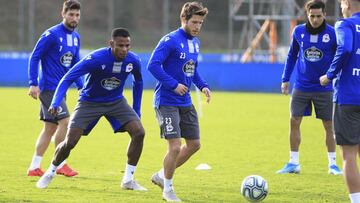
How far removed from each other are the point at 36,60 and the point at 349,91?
16.4 ft

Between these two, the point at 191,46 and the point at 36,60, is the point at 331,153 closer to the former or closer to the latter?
the point at 191,46

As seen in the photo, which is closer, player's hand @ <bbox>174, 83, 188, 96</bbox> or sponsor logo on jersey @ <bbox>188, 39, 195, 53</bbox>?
player's hand @ <bbox>174, 83, 188, 96</bbox>

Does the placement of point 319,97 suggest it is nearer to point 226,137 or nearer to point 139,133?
point 139,133

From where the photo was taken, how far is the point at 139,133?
1009 cm

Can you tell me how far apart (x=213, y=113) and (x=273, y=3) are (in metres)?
12.2

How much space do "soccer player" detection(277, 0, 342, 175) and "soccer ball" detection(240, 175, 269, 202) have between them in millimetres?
3015

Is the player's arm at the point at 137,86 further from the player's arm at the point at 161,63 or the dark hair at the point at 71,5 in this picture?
the dark hair at the point at 71,5

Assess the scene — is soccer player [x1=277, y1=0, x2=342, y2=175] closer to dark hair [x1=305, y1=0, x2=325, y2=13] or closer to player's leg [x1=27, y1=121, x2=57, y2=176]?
dark hair [x1=305, y1=0, x2=325, y2=13]

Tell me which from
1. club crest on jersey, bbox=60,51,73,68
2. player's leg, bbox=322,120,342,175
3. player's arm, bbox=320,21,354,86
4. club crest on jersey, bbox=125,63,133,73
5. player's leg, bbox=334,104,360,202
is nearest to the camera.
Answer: player's arm, bbox=320,21,354,86

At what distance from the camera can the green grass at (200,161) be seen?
9.80 metres

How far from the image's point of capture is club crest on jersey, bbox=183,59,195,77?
31.9 feet

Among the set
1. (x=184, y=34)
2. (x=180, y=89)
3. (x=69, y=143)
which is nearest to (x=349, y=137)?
(x=180, y=89)

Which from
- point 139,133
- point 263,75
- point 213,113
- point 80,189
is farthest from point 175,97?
point 263,75

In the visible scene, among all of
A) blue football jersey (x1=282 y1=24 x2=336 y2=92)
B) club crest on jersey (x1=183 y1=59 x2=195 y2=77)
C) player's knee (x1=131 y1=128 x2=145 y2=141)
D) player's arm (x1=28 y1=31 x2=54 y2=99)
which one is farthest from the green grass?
club crest on jersey (x1=183 y1=59 x2=195 y2=77)
